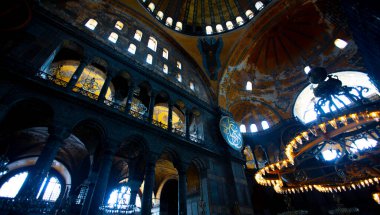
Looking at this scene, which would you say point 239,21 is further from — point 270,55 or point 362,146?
point 362,146

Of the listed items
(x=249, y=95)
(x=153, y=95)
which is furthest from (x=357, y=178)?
(x=153, y=95)

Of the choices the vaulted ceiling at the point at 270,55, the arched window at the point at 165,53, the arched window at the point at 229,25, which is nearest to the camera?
the arched window at the point at 165,53

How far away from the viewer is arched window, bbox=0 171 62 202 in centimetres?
1260

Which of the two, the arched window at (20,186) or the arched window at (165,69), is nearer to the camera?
the arched window at (20,186)

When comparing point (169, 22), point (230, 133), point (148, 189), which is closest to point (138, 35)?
point (169, 22)

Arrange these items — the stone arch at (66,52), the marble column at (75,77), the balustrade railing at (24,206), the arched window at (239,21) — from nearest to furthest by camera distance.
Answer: the balustrade railing at (24,206)
the marble column at (75,77)
the stone arch at (66,52)
the arched window at (239,21)

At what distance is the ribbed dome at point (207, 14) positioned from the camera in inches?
669

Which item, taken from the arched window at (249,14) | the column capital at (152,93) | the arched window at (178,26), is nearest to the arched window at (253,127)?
the arched window at (249,14)

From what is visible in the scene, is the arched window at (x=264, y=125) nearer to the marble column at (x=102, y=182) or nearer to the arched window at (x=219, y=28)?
the arched window at (x=219, y=28)

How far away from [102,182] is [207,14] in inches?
713

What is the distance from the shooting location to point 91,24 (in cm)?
1052

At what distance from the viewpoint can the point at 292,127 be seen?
15969 millimetres

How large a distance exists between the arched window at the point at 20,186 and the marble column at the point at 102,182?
913 cm

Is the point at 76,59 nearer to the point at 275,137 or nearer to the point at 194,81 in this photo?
the point at 194,81
